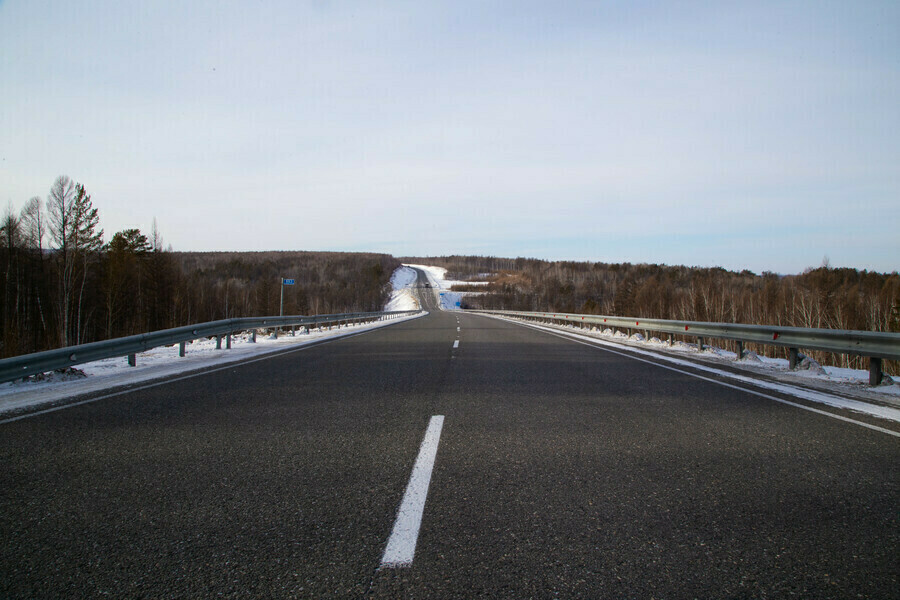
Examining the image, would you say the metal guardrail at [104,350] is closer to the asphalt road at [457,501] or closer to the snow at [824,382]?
the asphalt road at [457,501]

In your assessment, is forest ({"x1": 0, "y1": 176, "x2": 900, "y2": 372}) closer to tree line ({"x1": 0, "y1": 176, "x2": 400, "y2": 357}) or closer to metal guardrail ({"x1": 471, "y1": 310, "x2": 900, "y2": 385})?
tree line ({"x1": 0, "y1": 176, "x2": 400, "y2": 357})

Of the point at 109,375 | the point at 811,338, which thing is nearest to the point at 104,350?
the point at 109,375

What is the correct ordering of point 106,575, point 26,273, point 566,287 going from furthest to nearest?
point 566,287
point 26,273
point 106,575

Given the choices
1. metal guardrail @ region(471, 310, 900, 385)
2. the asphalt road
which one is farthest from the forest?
the asphalt road

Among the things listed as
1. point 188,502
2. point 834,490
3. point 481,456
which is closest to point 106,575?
point 188,502

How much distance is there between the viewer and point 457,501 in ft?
9.67

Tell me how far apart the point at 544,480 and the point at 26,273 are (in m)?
56.5

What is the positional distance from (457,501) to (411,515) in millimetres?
348

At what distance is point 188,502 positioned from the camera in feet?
9.77

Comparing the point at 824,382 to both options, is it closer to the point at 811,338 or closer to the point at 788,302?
the point at 811,338

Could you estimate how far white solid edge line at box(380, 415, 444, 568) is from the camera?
7.51 feet

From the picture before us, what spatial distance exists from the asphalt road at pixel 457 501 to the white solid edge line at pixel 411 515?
48mm

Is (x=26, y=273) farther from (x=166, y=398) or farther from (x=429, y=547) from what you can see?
(x=429, y=547)

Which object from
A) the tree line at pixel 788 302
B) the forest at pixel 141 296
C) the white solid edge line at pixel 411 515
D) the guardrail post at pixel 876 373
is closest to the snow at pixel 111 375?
the white solid edge line at pixel 411 515
